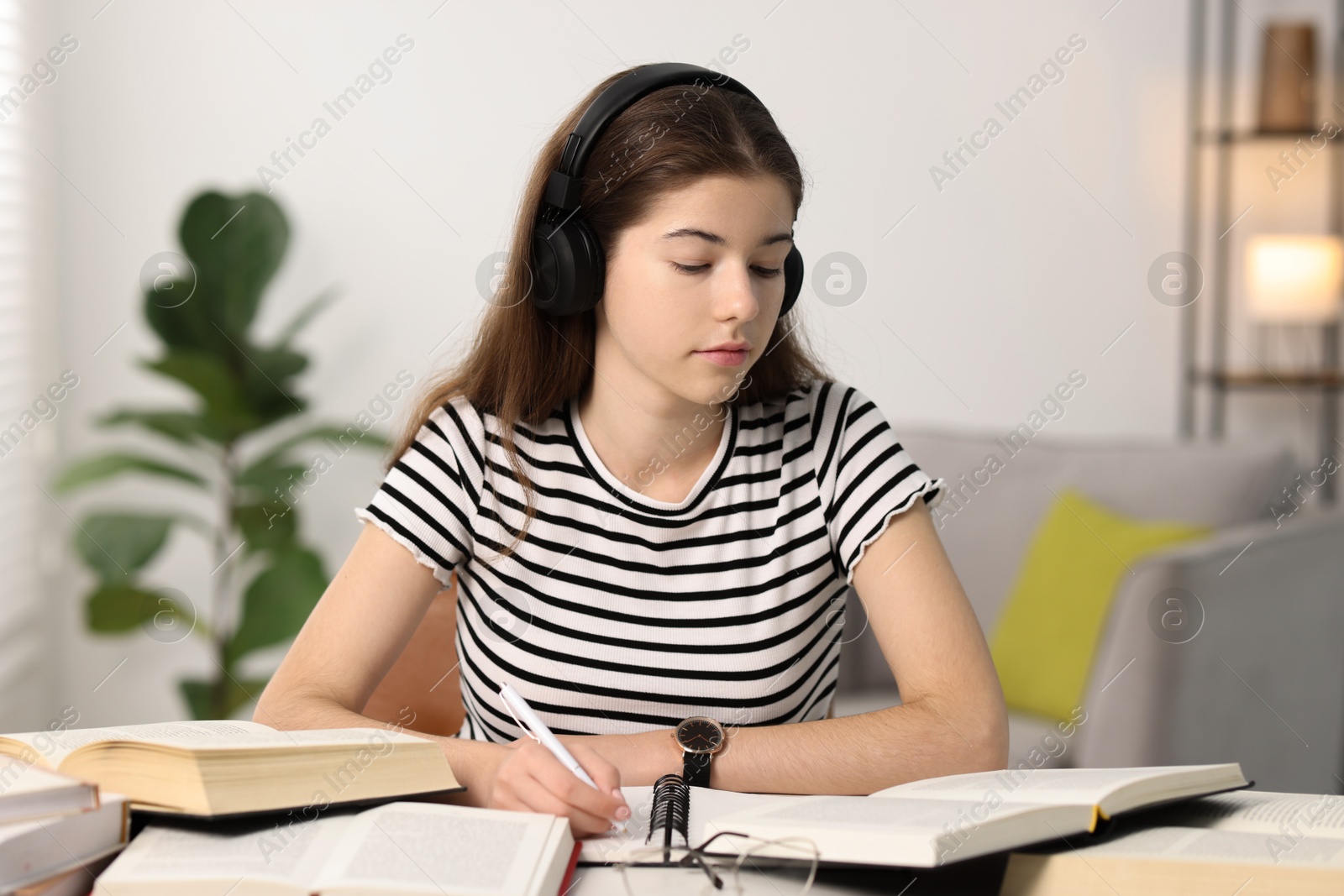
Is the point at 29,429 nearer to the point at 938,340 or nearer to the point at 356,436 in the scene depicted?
the point at 356,436

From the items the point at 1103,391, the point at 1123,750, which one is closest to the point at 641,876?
the point at 1123,750

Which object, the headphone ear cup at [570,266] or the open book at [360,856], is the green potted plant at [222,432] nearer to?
the headphone ear cup at [570,266]

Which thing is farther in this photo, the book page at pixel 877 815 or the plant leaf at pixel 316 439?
the plant leaf at pixel 316 439

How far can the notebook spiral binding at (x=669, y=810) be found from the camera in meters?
0.69

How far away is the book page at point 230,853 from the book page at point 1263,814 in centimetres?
53

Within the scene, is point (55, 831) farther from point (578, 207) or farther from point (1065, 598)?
point (1065, 598)

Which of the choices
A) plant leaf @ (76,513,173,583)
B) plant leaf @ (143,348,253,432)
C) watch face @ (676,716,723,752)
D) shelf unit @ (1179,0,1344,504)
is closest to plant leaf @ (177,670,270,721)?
plant leaf @ (76,513,173,583)

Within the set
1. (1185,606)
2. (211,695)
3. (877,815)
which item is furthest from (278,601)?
(877,815)

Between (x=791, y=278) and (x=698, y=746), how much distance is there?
49cm

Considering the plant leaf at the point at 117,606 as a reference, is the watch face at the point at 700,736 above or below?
above

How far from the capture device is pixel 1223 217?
274cm

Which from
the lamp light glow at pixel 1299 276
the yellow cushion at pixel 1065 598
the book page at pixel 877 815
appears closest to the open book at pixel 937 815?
the book page at pixel 877 815

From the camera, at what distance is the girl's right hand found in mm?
729

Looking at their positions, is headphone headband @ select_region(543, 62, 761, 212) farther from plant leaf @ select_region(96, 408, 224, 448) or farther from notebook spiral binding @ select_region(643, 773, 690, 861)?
plant leaf @ select_region(96, 408, 224, 448)
